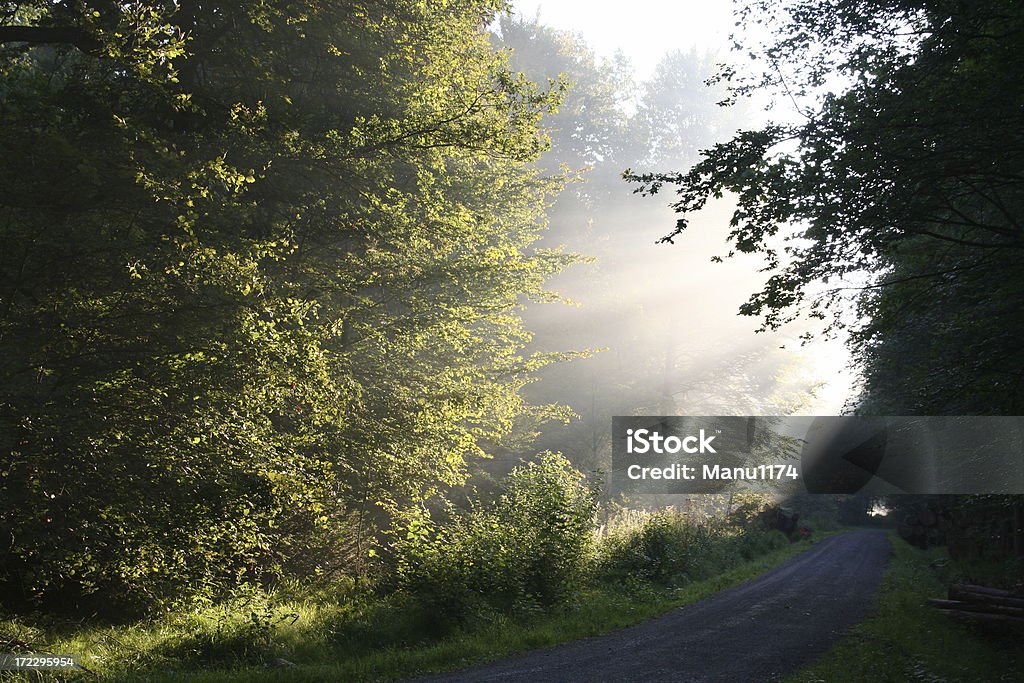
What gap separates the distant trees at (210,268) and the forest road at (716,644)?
144 inches

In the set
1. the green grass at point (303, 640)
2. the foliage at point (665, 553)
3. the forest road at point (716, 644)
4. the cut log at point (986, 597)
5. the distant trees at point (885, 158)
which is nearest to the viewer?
the distant trees at point (885, 158)

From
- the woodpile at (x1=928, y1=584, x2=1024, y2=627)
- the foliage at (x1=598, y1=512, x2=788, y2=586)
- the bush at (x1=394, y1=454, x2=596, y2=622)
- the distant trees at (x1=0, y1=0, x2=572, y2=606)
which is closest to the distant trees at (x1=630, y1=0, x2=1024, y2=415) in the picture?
the distant trees at (x1=0, y1=0, x2=572, y2=606)

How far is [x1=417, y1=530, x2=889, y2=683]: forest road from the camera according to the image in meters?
9.10

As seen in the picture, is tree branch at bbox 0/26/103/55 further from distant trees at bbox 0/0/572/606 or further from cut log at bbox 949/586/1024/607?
cut log at bbox 949/586/1024/607

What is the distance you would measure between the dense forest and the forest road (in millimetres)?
1482

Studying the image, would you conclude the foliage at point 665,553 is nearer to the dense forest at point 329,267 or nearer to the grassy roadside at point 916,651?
the dense forest at point 329,267

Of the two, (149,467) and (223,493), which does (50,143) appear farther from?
(223,493)

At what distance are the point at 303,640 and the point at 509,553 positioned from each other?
4167 mm

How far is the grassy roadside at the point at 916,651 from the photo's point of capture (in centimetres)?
959

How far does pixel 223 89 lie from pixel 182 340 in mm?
3996

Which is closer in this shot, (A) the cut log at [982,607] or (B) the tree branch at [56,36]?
(B) the tree branch at [56,36]

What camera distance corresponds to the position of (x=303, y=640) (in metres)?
10.0

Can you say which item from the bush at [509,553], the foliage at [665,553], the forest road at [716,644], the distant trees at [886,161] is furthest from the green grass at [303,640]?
the distant trees at [886,161]

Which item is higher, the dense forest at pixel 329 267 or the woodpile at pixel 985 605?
the dense forest at pixel 329 267
